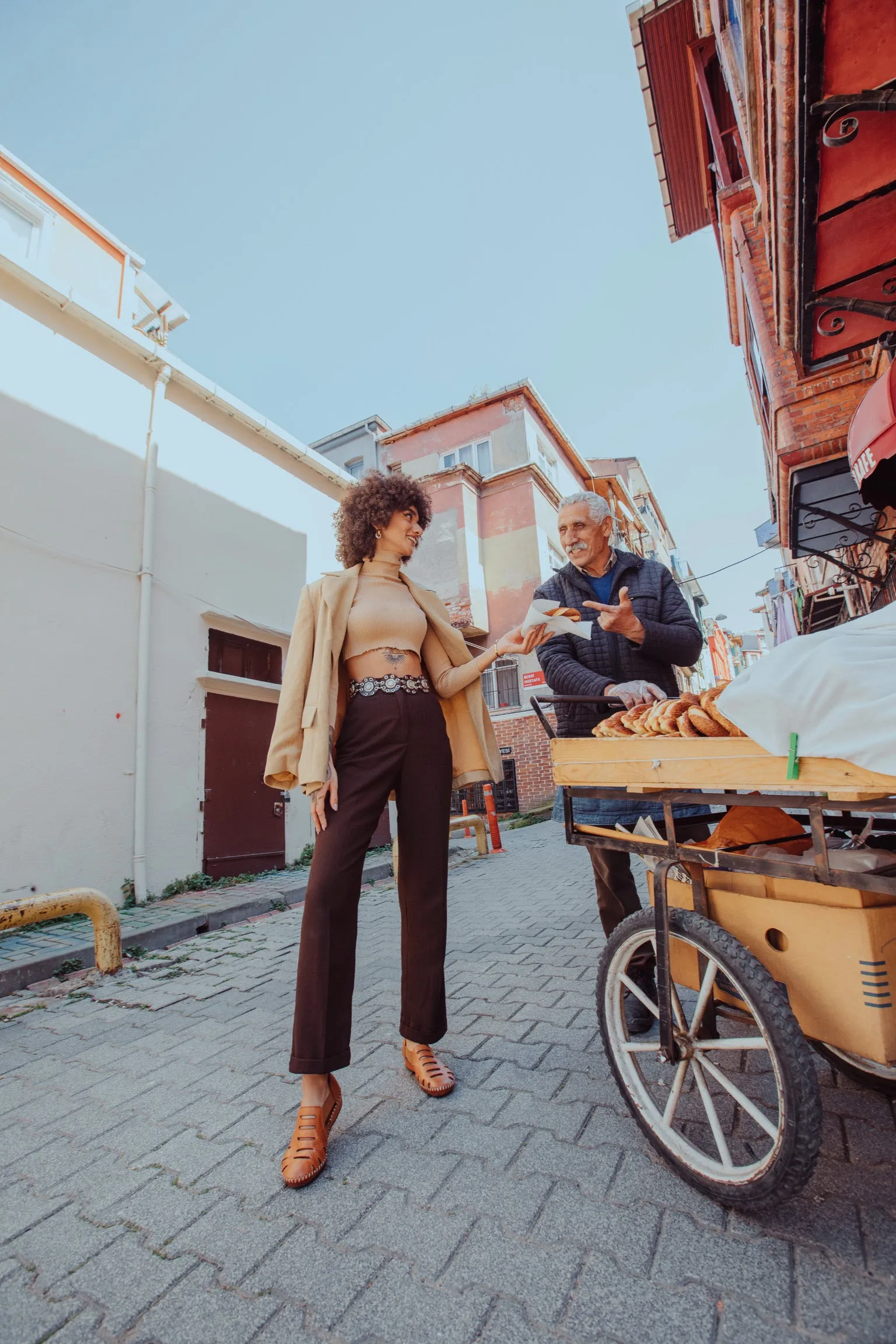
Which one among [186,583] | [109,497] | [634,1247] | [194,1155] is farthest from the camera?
[186,583]

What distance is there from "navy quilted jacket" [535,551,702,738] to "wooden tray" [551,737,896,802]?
1.99 feet

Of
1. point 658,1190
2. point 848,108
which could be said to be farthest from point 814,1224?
point 848,108

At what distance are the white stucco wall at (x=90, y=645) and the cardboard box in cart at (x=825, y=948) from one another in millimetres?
6861

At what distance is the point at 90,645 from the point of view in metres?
7.07

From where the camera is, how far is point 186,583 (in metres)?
8.38

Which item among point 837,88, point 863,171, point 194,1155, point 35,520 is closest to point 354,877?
point 194,1155

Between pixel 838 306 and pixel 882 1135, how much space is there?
17.2 ft

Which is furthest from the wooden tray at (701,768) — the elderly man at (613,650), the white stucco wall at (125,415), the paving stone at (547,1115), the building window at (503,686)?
the building window at (503,686)

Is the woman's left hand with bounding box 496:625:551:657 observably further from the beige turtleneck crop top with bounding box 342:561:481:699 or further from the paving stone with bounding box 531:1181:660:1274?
the paving stone with bounding box 531:1181:660:1274

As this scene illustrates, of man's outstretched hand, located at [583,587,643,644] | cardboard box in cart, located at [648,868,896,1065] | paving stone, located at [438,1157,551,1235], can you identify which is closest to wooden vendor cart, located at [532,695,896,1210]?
cardboard box in cart, located at [648,868,896,1065]

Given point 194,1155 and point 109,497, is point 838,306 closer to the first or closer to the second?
point 194,1155

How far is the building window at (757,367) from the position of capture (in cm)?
847

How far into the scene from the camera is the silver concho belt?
7.82 ft

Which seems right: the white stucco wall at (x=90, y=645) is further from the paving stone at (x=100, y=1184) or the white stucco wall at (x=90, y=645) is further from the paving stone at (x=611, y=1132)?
the paving stone at (x=611, y=1132)
